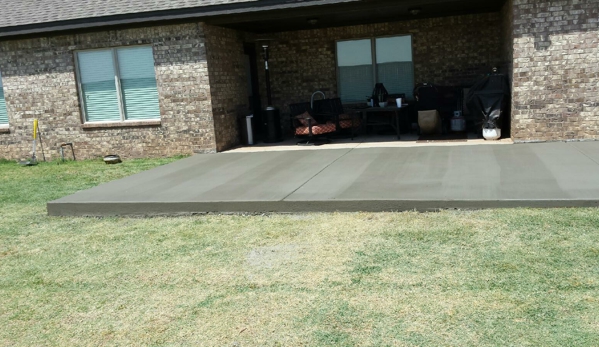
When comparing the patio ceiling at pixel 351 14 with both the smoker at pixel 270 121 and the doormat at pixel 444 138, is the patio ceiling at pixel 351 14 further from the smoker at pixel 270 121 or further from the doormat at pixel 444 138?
the doormat at pixel 444 138

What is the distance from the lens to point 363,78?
41.7 ft

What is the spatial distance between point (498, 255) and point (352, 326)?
1.52 metres

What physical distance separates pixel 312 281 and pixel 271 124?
818cm

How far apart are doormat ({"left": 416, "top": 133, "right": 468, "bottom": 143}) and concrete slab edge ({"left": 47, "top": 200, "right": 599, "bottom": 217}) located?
5.07 metres

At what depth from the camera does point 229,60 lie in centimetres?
1166

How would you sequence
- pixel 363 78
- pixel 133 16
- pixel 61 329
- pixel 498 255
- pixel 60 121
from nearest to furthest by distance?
pixel 61 329, pixel 498 255, pixel 133 16, pixel 60 121, pixel 363 78

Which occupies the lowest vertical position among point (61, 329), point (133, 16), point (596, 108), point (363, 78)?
point (61, 329)

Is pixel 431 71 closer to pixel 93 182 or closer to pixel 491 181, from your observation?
pixel 491 181

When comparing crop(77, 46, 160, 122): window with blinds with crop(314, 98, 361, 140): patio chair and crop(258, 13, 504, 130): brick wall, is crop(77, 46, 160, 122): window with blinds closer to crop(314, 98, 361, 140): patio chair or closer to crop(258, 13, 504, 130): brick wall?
crop(258, 13, 504, 130): brick wall

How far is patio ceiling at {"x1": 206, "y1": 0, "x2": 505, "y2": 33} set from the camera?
9.71m

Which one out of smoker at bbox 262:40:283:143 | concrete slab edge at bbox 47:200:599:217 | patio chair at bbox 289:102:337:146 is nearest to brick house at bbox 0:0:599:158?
smoker at bbox 262:40:283:143

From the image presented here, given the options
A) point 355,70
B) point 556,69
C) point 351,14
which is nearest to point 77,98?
point 351,14

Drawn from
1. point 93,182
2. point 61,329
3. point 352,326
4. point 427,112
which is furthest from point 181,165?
point 352,326

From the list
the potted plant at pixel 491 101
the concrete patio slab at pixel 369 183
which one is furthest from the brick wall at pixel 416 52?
the concrete patio slab at pixel 369 183
